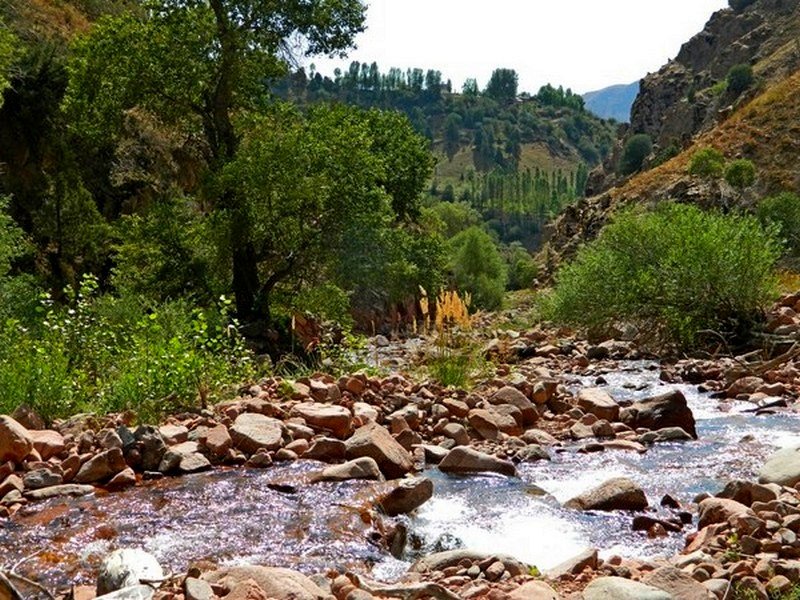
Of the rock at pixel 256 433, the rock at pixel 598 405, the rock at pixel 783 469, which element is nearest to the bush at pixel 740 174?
the rock at pixel 598 405

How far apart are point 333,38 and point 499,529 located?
13558mm

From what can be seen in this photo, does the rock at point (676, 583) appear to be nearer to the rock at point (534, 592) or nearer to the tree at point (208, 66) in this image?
the rock at point (534, 592)

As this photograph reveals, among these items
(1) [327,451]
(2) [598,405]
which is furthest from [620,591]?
(2) [598,405]

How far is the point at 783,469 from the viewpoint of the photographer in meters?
5.57

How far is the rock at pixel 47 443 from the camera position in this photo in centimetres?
616

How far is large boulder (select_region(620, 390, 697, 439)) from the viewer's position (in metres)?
8.30

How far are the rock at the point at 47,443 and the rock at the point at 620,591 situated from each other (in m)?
4.47

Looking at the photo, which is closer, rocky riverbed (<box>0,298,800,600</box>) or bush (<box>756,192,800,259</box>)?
rocky riverbed (<box>0,298,800,600</box>)

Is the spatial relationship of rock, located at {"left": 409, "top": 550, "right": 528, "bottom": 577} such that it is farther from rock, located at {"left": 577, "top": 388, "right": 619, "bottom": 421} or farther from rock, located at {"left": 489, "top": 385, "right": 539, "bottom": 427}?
rock, located at {"left": 577, "top": 388, "right": 619, "bottom": 421}

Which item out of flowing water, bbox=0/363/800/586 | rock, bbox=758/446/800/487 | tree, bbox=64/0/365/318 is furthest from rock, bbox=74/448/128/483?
tree, bbox=64/0/365/318

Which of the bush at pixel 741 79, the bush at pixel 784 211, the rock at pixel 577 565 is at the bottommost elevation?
the rock at pixel 577 565

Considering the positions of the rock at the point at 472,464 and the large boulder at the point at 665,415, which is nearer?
the rock at the point at 472,464

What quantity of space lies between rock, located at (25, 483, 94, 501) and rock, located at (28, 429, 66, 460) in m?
0.59

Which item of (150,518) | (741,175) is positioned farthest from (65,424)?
(741,175)
